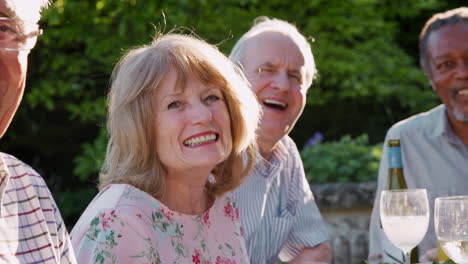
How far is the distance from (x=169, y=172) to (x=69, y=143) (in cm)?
491

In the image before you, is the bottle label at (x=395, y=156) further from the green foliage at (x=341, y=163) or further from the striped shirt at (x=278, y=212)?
the green foliage at (x=341, y=163)

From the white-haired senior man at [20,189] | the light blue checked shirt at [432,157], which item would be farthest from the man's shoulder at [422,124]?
the white-haired senior man at [20,189]

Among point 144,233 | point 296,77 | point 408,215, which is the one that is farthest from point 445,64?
point 144,233

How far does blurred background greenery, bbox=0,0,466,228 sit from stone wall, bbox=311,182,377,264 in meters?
1.12

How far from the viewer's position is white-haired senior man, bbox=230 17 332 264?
2.90 m

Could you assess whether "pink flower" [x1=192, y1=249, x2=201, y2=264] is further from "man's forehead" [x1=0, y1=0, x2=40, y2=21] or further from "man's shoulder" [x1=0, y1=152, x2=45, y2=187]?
"man's forehead" [x1=0, y1=0, x2=40, y2=21]

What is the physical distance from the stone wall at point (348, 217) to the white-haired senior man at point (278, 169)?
55.2 inches

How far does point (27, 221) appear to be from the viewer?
160cm

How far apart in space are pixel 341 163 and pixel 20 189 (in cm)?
358

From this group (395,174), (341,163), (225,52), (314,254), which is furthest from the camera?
(225,52)

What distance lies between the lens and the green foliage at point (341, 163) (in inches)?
192

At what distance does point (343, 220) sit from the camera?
449cm

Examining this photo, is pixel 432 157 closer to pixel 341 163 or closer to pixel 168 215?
pixel 168 215

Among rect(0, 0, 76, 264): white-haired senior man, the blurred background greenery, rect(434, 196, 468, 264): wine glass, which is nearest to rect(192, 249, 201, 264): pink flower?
rect(0, 0, 76, 264): white-haired senior man
